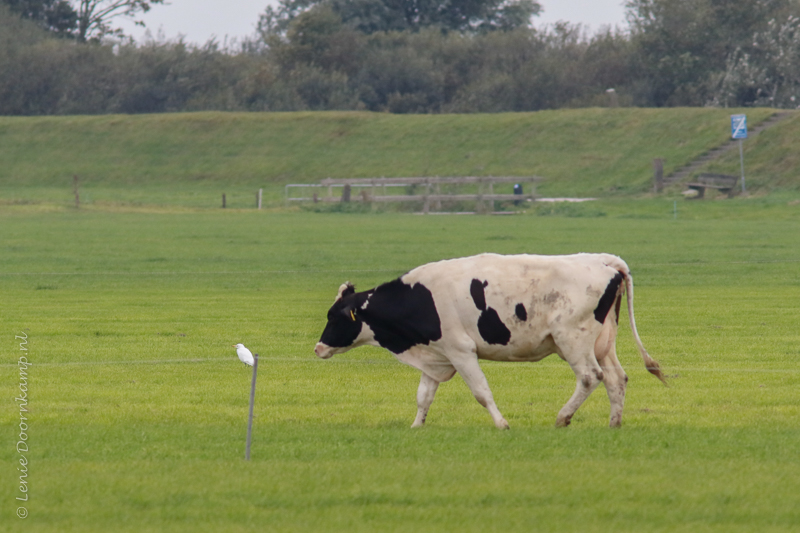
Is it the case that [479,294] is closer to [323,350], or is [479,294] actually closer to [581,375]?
[581,375]

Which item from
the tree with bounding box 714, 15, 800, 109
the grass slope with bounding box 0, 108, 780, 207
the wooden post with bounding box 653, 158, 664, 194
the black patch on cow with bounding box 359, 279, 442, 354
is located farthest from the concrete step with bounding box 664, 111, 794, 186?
the black patch on cow with bounding box 359, 279, 442, 354

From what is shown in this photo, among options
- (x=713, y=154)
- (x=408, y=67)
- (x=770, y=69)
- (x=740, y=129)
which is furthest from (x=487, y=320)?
(x=408, y=67)

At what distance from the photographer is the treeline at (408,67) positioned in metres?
90.3

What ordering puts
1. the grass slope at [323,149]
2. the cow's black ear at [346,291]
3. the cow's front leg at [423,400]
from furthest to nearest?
the grass slope at [323,149]
the cow's black ear at [346,291]
the cow's front leg at [423,400]

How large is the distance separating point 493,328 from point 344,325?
1.50 metres

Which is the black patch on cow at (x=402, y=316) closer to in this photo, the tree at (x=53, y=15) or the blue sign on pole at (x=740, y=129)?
the blue sign on pole at (x=740, y=129)

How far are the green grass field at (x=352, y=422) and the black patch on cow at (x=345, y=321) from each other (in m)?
0.67

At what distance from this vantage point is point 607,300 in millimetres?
9469

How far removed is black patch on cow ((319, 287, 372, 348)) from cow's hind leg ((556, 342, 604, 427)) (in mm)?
1936

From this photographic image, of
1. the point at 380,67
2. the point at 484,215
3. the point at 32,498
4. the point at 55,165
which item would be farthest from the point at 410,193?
the point at 32,498

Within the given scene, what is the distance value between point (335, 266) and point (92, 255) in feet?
24.1

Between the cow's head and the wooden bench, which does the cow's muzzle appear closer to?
the cow's head

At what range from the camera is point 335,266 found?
26.9 meters

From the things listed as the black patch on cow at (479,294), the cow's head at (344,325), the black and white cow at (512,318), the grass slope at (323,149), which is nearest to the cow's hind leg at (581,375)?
the black and white cow at (512,318)
